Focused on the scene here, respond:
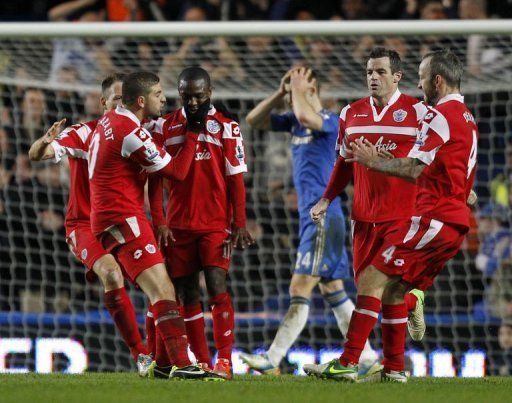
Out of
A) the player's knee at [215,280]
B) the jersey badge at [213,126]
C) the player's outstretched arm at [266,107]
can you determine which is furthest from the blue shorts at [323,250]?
the jersey badge at [213,126]

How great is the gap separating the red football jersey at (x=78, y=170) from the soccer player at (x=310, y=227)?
1.56 metres

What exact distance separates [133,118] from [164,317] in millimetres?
1197

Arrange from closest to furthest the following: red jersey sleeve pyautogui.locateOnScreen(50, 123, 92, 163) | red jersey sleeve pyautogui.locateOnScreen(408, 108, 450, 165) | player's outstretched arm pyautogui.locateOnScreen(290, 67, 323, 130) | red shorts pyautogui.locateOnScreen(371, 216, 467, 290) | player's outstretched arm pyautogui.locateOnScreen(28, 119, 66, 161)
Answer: red jersey sleeve pyautogui.locateOnScreen(408, 108, 450, 165) → red shorts pyautogui.locateOnScreen(371, 216, 467, 290) → player's outstretched arm pyautogui.locateOnScreen(28, 119, 66, 161) → red jersey sleeve pyautogui.locateOnScreen(50, 123, 92, 163) → player's outstretched arm pyautogui.locateOnScreen(290, 67, 323, 130)

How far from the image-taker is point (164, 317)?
21.2 feet

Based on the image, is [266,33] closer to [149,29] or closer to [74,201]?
[149,29]

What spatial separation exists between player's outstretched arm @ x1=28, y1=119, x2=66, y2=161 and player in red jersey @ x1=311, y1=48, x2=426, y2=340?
165cm

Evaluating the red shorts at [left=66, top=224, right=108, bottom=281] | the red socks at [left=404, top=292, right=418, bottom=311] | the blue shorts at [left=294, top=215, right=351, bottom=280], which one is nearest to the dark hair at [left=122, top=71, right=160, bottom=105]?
the red shorts at [left=66, top=224, right=108, bottom=281]

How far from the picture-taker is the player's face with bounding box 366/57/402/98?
672cm

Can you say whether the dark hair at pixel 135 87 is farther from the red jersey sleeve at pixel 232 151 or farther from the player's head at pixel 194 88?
the red jersey sleeve at pixel 232 151

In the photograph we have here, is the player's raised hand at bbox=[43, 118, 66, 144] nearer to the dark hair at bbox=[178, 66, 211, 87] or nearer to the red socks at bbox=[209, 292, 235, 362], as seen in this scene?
the dark hair at bbox=[178, 66, 211, 87]

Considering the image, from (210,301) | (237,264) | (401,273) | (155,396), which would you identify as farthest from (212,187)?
(237,264)

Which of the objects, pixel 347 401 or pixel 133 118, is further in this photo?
pixel 133 118

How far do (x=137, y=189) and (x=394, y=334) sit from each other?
1.76 meters

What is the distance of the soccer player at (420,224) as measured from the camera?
623cm
